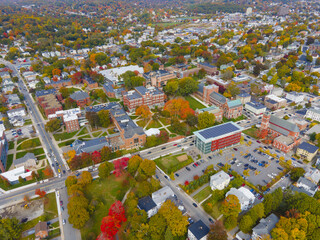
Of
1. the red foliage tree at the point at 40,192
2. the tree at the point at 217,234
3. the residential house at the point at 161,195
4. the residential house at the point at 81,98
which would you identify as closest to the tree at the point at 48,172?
the red foliage tree at the point at 40,192

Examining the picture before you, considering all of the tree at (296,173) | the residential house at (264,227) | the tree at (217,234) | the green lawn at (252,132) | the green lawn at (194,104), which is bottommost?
the green lawn at (252,132)

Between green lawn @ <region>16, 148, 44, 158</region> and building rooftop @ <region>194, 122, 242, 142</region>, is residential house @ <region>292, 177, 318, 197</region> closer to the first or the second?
building rooftop @ <region>194, 122, 242, 142</region>

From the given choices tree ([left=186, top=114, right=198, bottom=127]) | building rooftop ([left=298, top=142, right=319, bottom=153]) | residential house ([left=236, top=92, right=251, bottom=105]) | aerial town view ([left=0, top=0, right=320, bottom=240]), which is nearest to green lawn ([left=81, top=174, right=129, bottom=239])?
aerial town view ([left=0, top=0, right=320, bottom=240])

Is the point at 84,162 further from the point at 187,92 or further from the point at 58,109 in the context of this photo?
the point at 187,92

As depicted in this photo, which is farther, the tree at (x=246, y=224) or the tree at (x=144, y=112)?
the tree at (x=144, y=112)

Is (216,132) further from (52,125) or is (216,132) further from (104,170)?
(52,125)

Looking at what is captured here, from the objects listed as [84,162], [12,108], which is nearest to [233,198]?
[84,162]

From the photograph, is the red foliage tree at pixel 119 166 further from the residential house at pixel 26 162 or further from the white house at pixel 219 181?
the residential house at pixel 26 162
